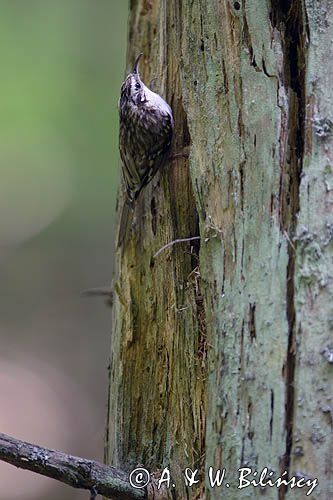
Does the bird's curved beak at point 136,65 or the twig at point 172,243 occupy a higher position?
the bird's curved beak at point 136,65

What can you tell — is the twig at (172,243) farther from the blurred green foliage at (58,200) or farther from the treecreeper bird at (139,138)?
the blurred green foliage at (58,200)

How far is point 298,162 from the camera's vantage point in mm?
2186

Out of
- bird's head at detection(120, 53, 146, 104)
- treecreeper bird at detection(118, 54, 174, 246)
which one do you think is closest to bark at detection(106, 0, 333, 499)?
A: treecreeper bird at detection(118, 54, 174, 246)

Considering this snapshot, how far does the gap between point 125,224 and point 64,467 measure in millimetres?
1145

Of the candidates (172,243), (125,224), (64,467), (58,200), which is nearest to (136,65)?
(125,224)

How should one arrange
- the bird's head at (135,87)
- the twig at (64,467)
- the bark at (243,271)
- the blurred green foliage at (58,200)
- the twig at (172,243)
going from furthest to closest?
the blurred green foliage at (58,200) → the bird's head at (135,87) → the twig at (172,243) → the twig at (64,467) → the bark at (243,271)

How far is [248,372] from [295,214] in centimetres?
48

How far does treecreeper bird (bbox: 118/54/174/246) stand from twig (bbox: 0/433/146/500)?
104 cm

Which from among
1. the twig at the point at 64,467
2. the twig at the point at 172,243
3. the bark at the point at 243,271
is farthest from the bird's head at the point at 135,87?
the twig at the point at 64,467

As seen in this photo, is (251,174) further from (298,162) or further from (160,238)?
(160,238)

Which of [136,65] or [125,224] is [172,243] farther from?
[136,65]

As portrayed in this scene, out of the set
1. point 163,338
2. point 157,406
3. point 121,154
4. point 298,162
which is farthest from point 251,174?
point 121,154

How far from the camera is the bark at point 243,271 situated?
6.72 ft

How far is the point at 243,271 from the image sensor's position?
2.18 meters
